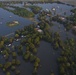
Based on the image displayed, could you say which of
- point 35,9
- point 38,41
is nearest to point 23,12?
point 35,9

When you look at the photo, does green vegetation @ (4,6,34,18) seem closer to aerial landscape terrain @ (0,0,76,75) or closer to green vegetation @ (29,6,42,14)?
aerial landscape terrain @ (0,0,76,75)

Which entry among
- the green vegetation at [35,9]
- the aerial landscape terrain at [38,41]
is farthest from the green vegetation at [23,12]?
the green vegetation at [35,9]

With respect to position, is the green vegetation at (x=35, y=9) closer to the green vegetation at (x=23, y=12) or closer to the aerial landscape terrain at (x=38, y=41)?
the aerial landscape terrain at (x=38, y=41)

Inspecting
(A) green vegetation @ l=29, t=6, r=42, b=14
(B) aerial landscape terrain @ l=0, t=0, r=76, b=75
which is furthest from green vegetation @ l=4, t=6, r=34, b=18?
(A) green vegetation @ l=29, t=6, r=42, b=14

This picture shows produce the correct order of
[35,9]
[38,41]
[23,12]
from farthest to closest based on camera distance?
[35,9] < [23,12] < [38,41]

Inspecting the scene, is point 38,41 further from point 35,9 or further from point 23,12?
point 35,9

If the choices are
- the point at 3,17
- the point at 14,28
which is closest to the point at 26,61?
the point at 14,28

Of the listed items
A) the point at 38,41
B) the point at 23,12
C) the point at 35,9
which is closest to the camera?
the point at 38,41

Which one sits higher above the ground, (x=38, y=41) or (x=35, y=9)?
(x=38, y=41)
